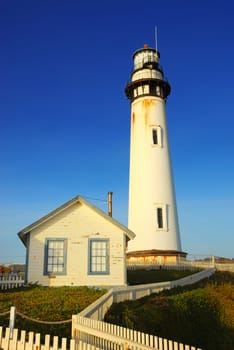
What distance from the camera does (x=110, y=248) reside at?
17453 millimetres

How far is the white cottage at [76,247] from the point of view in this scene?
16.8m

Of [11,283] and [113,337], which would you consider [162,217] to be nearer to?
[11,283]

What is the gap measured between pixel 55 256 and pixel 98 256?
2105 millimetres

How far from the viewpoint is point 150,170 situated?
29031mm

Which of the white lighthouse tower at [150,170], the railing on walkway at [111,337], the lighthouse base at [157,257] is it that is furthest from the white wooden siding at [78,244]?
the white lighthouse tower at [150,170]

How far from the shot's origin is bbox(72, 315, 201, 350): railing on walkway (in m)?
6.31

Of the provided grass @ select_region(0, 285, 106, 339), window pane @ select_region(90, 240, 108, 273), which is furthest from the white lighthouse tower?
grass @ select_region(0, 285, 106, 339)

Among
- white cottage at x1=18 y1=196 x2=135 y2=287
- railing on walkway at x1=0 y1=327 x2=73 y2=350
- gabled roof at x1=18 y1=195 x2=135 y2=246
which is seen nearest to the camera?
railing on walkway at x1=0 y1=327 x2=73 y2=350

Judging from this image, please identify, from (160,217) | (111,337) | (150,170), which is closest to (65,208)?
(111,337)

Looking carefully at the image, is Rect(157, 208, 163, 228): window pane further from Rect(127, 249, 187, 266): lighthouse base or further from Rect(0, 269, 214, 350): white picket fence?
Rect(0, 269, 214, 350): white picket fence

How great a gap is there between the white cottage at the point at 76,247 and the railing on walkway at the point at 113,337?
10.2 meters

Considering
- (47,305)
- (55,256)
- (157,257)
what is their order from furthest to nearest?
(157,257) < (55,256) < (47,305)

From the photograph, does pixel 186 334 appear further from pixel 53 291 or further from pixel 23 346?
pixel 23 346

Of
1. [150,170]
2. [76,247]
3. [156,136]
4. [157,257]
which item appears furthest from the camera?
[156,136]
